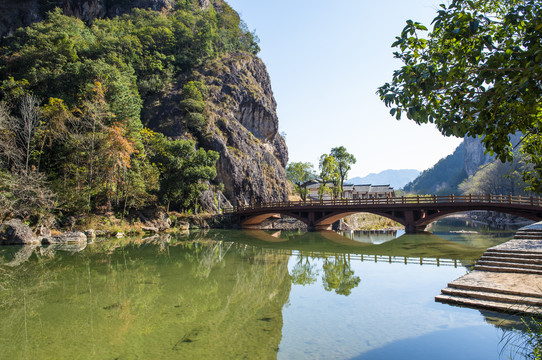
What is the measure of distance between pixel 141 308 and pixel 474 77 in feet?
29.6

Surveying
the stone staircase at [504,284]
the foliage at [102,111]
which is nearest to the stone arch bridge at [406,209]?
the foliage at [102,111]

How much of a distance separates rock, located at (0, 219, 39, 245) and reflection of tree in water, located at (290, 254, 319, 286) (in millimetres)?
17310

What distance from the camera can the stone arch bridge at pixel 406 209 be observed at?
1101 inches

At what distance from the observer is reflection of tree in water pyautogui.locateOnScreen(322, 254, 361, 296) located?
11.3 m

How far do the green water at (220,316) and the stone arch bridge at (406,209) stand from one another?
17.6m

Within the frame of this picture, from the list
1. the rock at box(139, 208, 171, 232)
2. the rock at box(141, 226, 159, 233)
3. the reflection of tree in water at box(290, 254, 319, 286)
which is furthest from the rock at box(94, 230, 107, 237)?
the reflection of tree in water at box(290, 254, 319, 286)

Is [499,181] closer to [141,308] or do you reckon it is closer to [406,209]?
[406,209]

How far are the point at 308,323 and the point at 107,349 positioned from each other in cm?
420

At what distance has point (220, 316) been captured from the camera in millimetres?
8148

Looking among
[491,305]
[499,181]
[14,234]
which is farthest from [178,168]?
[499,181]

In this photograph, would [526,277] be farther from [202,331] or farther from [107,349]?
[107,349]

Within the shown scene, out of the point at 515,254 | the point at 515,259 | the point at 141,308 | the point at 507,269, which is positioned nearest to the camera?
the point at 141,308

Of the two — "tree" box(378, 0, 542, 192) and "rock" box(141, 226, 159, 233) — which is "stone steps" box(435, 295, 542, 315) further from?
"rock" box(141, 226, 159, 233)

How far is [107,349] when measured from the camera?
6.11 metres
